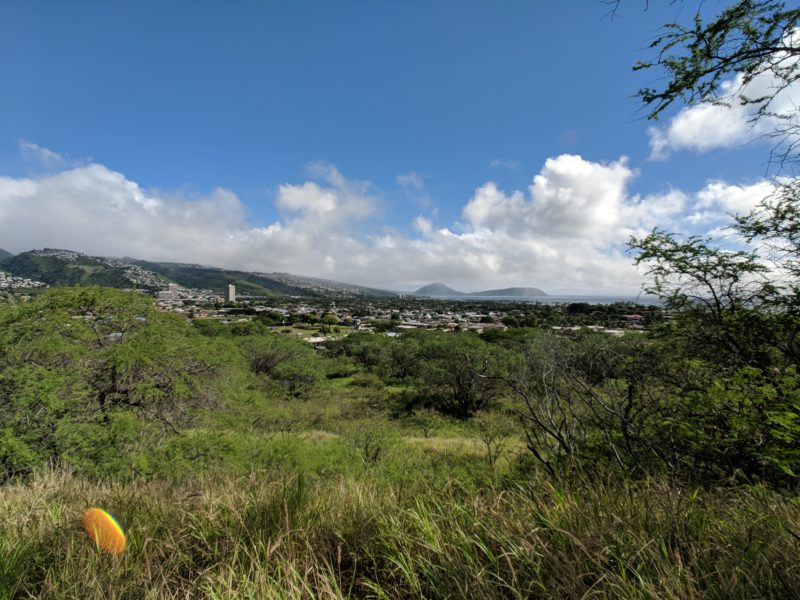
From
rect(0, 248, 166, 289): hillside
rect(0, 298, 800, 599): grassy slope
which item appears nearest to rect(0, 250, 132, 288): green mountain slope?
rect(0, 248, 166, 289): hillside

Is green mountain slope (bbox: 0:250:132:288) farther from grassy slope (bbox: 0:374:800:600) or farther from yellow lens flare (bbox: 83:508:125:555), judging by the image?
grassy slope (bbox: 0:374:800:600)

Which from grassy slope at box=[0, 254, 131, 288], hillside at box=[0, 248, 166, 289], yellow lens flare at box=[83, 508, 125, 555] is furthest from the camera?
hillside at box=[0, 248, 166, 289]

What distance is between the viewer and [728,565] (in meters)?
1.70

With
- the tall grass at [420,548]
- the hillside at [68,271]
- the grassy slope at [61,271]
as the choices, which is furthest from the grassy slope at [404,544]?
the grassy slope at [61,271]

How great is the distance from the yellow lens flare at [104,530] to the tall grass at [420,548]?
7 centimetres

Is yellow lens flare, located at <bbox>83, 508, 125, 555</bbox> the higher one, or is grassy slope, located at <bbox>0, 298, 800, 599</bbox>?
grassy slope, located at <bbox>0, 298, 800, 599</bbox>

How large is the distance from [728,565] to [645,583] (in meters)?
0.58

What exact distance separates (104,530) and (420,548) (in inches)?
102

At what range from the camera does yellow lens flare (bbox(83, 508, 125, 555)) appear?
2375 millimetres

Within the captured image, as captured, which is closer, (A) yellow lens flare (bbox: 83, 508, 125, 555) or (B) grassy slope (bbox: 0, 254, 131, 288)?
(A) yellow lens flare (bbox: 83, 508, 125, 555)

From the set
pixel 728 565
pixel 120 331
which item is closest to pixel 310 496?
pixel 728 565

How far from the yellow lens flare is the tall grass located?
0.24 feet

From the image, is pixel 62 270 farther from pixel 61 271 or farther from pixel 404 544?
pixel 404 544

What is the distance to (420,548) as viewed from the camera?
2113mm
